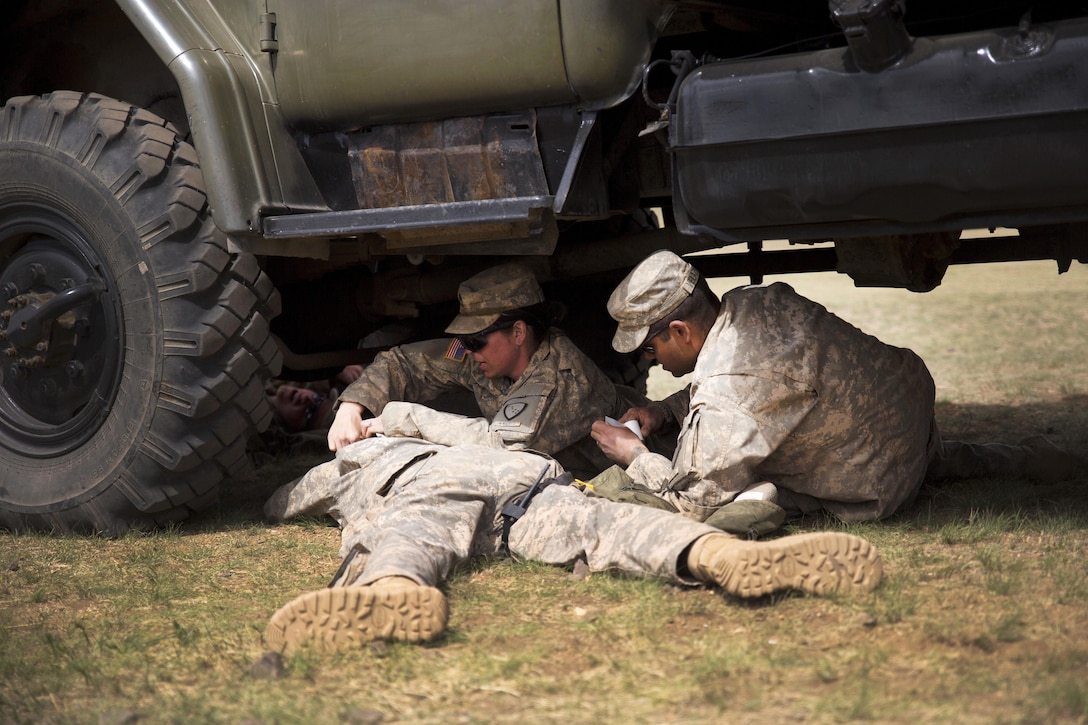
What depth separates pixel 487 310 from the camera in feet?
12.8

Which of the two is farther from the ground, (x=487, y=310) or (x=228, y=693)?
(x=487, y=310)

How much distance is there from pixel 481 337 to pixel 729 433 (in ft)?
3.86

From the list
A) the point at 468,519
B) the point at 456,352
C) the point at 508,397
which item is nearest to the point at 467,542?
the point at 468,519

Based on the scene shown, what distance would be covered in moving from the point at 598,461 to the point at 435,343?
2.59 ft

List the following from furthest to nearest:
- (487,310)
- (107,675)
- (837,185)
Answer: (487,310) < (837,185) < (107,675)

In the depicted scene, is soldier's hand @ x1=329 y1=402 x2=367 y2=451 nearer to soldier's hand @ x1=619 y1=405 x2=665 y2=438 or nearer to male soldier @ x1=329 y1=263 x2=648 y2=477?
male soldier @ x1=329 y1=263 x2=648 y2=477

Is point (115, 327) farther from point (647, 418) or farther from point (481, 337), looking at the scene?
point (647, 418)

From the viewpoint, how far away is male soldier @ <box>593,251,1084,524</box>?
3099mm

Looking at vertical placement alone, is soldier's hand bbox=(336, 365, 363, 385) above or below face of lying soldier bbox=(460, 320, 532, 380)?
below

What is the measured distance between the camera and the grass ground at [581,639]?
2.06 metres

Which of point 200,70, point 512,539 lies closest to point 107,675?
point 512,539

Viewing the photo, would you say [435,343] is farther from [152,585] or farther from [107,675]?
[107,675]

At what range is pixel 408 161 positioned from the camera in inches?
131

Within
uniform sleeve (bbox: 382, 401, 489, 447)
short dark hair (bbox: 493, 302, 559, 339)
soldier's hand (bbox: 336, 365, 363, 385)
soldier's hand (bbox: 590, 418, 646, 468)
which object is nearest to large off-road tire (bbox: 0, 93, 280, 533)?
uniform sleeve (bbox: 382, 401, 489, 447)
